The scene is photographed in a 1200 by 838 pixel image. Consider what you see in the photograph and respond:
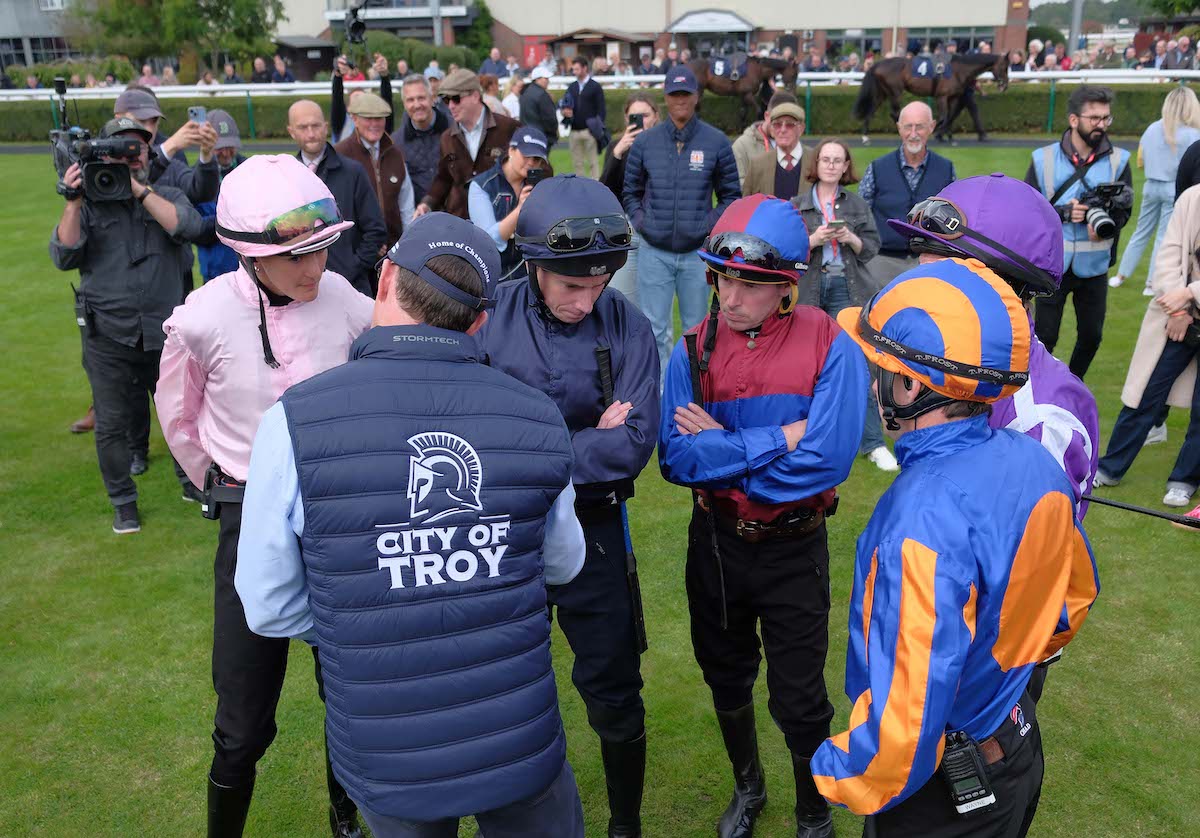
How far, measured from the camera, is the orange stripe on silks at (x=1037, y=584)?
2.27m

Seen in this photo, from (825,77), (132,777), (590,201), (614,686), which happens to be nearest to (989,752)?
(614,686)

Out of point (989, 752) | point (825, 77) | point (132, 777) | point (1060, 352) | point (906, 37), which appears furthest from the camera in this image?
point (906, 37)

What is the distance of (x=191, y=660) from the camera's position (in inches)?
195

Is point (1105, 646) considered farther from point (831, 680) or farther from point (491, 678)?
point (491, 678)

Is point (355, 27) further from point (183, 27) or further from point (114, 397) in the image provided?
point (183, 27)

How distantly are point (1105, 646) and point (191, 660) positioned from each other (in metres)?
4.55

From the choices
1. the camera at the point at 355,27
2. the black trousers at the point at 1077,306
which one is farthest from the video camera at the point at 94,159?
the black trousers at the point at 1077,306

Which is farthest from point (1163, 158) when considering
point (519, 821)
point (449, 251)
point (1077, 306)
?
point (519, 821)

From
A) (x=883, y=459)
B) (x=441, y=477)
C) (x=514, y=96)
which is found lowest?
(x=883, y=459)

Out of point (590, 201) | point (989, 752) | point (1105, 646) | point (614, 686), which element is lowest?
point (1105, 646)

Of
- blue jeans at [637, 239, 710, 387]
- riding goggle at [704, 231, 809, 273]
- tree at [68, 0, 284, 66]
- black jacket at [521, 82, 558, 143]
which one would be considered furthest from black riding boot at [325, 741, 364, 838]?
tree at [68, 0, 284, 66]

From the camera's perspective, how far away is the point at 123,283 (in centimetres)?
605

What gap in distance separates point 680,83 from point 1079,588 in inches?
233

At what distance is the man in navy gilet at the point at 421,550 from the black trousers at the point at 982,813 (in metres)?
0.88
